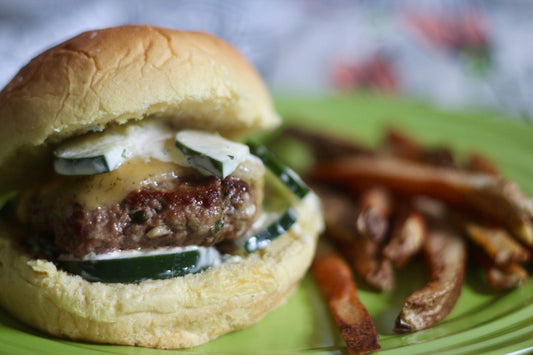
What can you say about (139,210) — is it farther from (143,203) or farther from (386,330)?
(386,330)

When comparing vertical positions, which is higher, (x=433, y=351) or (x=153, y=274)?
(x=153, y=274)

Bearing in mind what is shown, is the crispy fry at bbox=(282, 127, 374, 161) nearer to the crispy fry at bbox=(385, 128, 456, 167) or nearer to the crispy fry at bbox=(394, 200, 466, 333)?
the crispy fry at bbox=(385, 128, 456, 167)

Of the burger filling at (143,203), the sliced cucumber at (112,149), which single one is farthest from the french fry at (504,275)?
the sliced cucumber at (112,149)

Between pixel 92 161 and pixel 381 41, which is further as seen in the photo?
pixel 381 41

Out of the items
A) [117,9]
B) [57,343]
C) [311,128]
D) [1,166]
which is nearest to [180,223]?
[57,343]

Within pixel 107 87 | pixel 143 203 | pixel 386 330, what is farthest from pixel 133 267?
pixel 386 330

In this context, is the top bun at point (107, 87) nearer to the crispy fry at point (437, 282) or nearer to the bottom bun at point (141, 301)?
the bottom bun at point (141, 301)

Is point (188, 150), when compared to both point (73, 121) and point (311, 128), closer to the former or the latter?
point (73, 121)
